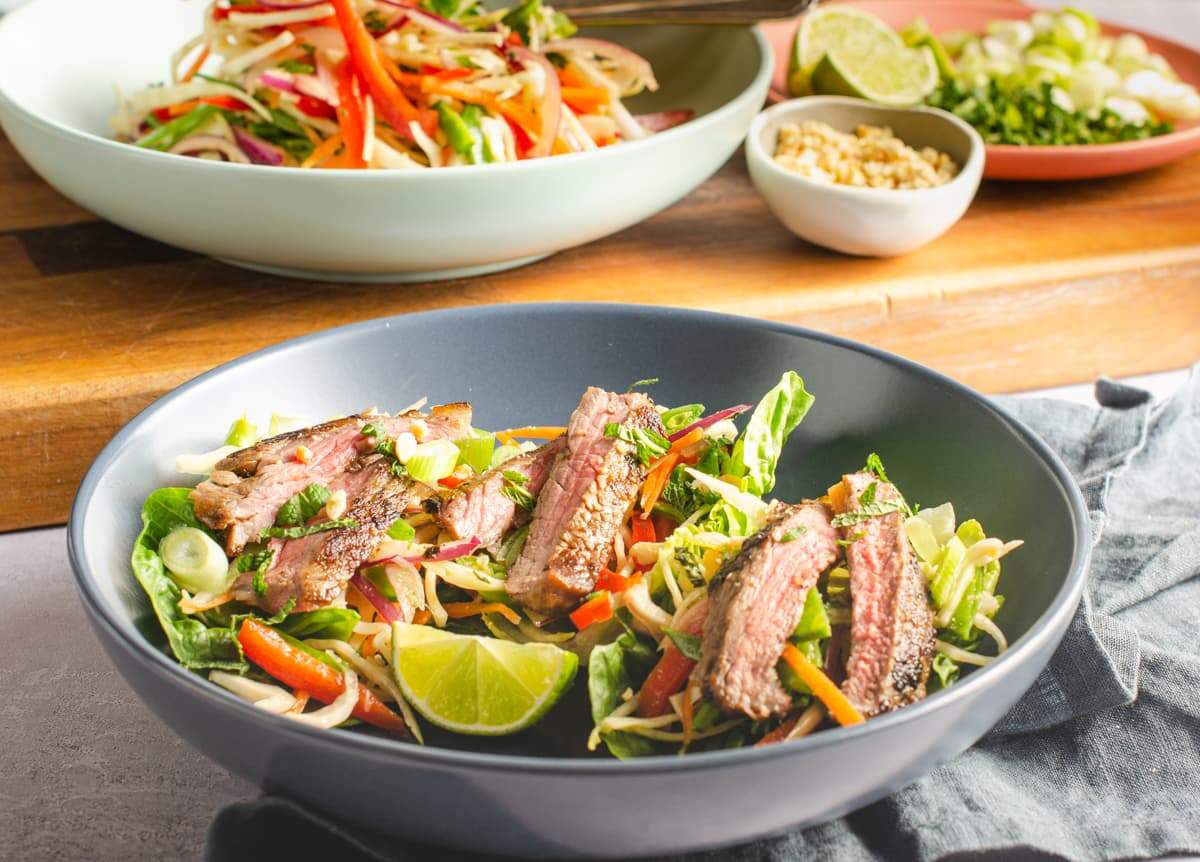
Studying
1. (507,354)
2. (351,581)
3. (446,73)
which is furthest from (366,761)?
(446,73)

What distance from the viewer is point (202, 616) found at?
1735 millimetres

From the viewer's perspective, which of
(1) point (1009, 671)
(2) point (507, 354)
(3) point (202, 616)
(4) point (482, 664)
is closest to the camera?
(1) point (1009, 671)

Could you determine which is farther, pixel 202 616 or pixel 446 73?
pixel 446 73

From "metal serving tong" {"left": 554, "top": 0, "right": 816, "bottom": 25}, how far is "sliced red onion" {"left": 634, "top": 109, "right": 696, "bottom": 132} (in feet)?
0.77

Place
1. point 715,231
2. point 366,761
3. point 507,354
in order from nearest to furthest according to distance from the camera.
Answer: point 366,761 < point 507,354 < point 715,231

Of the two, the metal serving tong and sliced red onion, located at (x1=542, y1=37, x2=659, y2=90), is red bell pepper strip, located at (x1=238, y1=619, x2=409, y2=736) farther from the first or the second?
the metal serving tong

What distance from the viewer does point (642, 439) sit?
191 cm

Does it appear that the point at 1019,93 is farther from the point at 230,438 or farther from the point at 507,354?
the point at 230,438

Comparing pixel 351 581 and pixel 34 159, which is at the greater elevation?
pixel 34 159

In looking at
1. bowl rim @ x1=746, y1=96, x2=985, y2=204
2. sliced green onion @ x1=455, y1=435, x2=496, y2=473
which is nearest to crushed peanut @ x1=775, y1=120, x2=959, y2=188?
bowl rim @ x1=746, y1=96, x2=985, y2=204

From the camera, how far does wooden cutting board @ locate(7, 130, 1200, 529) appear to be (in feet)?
8.30

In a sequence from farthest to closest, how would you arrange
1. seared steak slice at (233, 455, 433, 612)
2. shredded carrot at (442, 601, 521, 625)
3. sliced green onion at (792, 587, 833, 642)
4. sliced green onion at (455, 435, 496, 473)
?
sliced green onion at (455, 435, 496, 473)
shredded carrot at (442, 601, 521, 625)
seared steak slice at (233, 455, 433, 612)
sliced green onion at (792, 587, 833, 642)

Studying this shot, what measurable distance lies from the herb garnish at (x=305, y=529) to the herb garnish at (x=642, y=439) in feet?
1.31

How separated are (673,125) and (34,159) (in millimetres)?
1545
